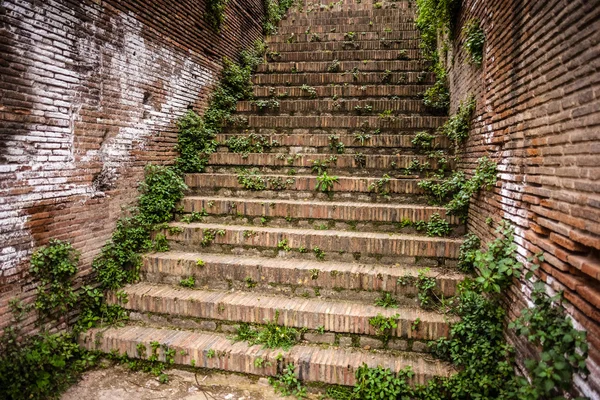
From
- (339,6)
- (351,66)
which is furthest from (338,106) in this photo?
(339,6)

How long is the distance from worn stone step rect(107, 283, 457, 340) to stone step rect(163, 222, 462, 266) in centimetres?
63

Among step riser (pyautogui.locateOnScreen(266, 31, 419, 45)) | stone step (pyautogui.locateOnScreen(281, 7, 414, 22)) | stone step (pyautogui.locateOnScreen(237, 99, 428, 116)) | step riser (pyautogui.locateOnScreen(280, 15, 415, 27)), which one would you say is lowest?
stone step (pyautogui.locateOnScreen(237, 99, 428, 116))

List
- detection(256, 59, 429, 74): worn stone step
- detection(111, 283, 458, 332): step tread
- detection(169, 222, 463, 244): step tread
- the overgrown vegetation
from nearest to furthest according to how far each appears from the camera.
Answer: detection(111, 283, 458, 332): step tread, the overgrown vegetation, detection(169, 222, 463, 244): step tread, detection(256, 59, 429, 74): worn stone step

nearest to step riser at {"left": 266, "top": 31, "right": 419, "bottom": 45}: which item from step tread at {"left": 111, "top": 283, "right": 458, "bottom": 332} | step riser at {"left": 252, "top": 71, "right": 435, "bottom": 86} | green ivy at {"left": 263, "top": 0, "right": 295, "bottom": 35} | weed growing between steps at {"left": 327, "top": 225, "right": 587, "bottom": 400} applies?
green ivy at {"left": 263, "top": 0, "right": 295, "bottom": 35}

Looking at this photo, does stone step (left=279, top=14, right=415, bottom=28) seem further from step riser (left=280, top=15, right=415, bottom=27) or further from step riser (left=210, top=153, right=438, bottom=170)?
step riser (left=210, top=153, right=438, bottom=170)

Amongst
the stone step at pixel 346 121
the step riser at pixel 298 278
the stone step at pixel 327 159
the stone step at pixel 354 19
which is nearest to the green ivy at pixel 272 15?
the stone step at pixel 354 19

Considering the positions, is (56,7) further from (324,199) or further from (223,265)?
(324,199)

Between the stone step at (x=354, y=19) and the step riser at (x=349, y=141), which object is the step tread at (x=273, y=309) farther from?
the stone step at (x=354, y=19)

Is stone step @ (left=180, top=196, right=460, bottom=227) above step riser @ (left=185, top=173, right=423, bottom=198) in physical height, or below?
below

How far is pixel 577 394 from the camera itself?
82.9 inches

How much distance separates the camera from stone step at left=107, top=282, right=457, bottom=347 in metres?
3.50

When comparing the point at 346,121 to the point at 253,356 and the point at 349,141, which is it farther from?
the point at 253,356

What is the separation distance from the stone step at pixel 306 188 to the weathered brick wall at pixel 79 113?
75 centimetres

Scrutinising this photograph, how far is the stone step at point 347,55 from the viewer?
7.39 m
